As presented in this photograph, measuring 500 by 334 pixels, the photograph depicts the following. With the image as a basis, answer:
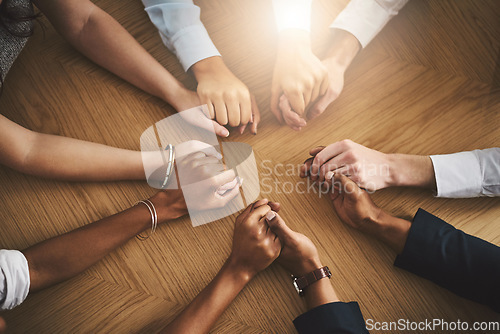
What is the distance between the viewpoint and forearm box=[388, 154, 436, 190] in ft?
1.93

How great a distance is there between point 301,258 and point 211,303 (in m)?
0.16

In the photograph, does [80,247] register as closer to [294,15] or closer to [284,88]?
[284,88]

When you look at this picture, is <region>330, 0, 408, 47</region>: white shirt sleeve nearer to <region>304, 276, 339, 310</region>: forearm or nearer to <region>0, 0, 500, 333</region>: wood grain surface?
<region>0, 0, 500, 333</region>: wood grain surface

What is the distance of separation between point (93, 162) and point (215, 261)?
0.86 ft

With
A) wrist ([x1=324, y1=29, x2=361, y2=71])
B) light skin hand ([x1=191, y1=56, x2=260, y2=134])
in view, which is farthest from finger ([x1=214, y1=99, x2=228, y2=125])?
wrist ([x1=324, y1=29, x2=361, y2=71])

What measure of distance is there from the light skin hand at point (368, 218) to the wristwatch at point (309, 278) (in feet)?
0.29

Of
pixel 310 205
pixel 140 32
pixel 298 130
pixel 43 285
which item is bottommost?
pixel 43 285

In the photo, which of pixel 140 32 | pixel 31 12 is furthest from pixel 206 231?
pixel 31 12

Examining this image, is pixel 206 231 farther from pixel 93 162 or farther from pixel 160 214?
pixel 93 162

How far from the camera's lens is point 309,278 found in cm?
56

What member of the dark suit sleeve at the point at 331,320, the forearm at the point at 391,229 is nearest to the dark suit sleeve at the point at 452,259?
the forearm at the point at 391,229

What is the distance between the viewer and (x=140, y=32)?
27.4 inches

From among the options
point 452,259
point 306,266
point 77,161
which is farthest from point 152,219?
point 452,259

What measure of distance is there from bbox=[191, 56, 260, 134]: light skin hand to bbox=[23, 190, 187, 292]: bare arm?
0.15m
